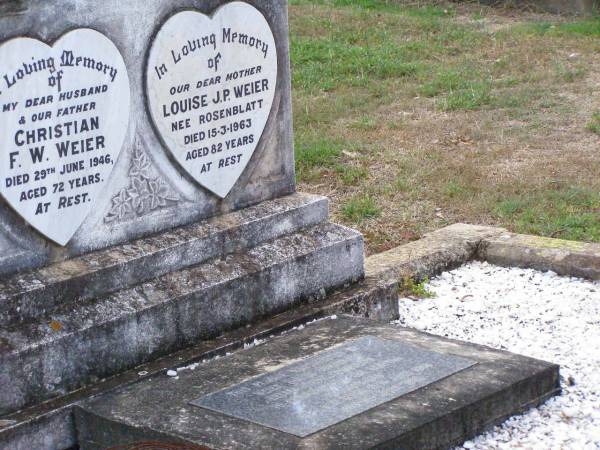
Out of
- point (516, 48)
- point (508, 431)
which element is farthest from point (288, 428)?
point (516, 48)

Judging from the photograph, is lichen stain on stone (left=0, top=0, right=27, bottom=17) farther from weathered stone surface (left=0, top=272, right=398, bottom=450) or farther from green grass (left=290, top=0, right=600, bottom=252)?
green grass (left=290, top=0, right=600, bottom=252)

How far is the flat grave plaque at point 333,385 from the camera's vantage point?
3986mm

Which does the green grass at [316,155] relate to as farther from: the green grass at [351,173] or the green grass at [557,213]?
the green grass at [557,213]

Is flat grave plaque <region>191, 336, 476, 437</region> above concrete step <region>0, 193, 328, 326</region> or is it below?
below

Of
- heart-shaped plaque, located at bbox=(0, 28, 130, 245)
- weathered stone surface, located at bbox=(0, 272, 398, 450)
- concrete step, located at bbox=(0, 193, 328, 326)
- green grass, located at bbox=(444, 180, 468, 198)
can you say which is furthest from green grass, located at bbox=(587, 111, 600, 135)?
heart-shaped plaque, located at bbox=(0, 28, 130, 245)

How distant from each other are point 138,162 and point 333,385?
3.43ft

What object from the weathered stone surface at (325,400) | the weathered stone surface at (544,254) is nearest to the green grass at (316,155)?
the weathered stone surface at (544,254)

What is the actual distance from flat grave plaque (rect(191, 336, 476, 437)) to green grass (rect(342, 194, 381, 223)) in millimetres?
2075

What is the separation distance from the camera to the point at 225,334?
4652 millimetres

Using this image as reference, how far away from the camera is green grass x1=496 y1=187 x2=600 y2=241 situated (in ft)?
20.6

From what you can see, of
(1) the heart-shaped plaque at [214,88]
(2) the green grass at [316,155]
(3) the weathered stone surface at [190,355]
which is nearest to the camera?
(3) the weathered stone surface at [190,355]

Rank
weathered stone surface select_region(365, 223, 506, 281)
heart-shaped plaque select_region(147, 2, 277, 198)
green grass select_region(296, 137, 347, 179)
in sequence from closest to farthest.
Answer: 1. heart-shaped plaque select_region(147, 2, 277, 198)
2. weathered stone surface select_region(365, 223, 506, 281)
3. green grass select_region(296, 137, 347, 179)

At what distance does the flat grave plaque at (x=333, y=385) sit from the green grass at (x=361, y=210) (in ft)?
6.81

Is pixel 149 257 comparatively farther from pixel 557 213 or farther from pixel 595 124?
pixel 595 124
